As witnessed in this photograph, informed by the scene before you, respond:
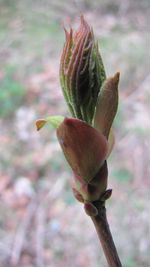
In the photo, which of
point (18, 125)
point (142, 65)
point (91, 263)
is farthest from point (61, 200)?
point (142, 65)

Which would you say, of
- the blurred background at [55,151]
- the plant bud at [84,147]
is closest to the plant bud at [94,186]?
the plant bud at [84,147]

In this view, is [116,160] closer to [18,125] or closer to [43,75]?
[18,125]

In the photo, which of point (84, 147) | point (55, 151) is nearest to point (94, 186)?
point (84, 147)

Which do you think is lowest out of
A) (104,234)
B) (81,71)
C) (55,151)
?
(104,234)

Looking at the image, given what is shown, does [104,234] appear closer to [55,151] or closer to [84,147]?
[84,147]

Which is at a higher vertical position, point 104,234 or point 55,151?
point 55,151

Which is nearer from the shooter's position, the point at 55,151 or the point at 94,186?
the point at 94,186
